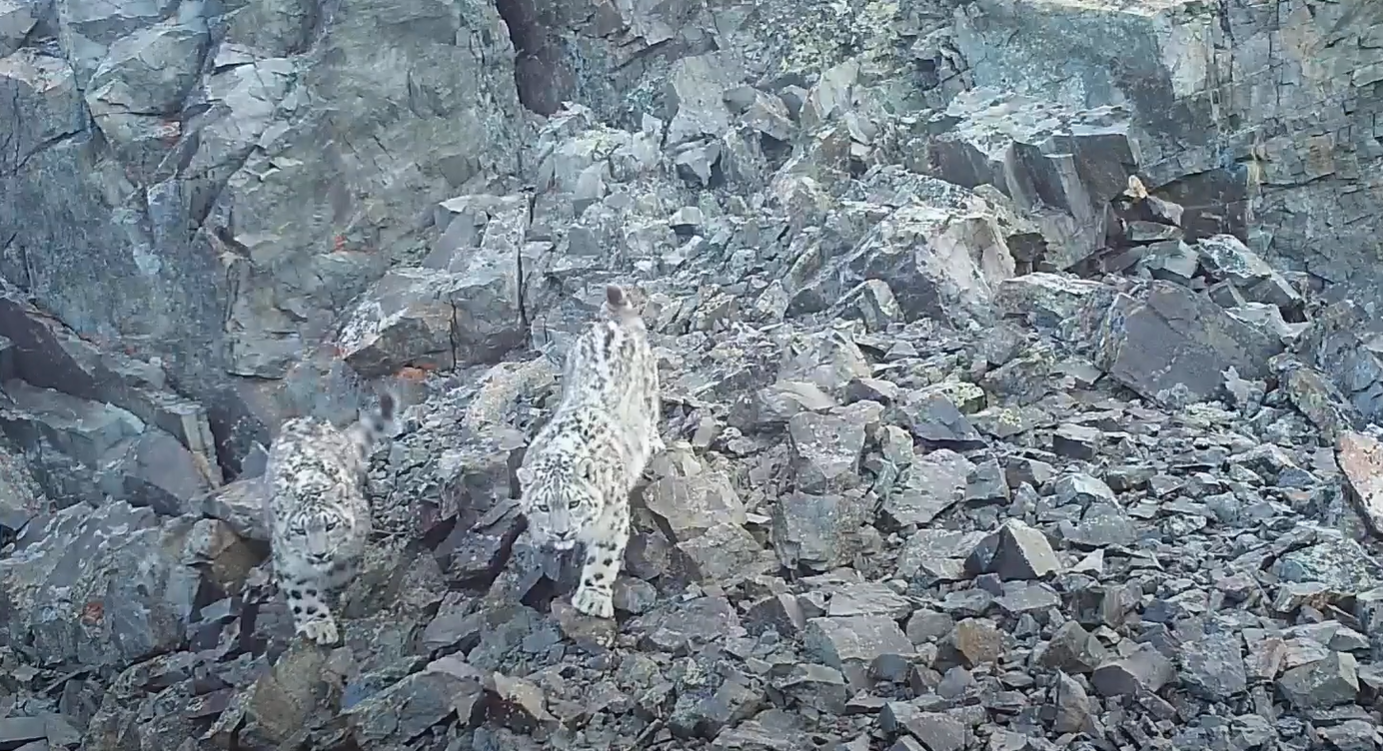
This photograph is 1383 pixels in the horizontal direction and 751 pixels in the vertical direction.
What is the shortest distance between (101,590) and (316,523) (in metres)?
0.75

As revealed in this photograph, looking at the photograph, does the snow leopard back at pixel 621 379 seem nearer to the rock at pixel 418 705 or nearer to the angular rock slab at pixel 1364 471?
the rock at pixel 418 705

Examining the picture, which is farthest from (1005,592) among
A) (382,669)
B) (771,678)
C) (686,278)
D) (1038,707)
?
(686,278)

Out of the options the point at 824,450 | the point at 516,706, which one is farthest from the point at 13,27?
the point at 516,706

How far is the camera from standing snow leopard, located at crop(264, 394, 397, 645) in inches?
132

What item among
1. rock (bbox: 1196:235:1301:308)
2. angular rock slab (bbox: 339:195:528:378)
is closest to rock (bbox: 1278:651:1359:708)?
rock (bbox: 1196:235:1301:308)

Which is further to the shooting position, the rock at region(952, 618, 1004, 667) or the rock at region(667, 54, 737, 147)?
the rock at region(667, 54, 737, 147)

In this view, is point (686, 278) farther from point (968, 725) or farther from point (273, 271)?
point (968, 725)

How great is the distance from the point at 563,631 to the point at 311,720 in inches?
23.0

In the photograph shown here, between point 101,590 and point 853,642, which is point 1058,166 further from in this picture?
point 101,590

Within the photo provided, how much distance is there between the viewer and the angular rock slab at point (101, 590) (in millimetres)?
3543

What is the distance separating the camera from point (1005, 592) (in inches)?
116

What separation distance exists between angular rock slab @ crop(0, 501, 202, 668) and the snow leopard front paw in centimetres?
115

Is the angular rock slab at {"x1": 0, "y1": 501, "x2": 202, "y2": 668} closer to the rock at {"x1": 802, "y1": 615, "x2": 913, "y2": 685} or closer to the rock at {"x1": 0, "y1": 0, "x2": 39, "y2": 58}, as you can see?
the rock at {"x1": 802, "y1": 615, "x2": 913, "y2": 685}

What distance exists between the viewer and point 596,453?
3324mm
